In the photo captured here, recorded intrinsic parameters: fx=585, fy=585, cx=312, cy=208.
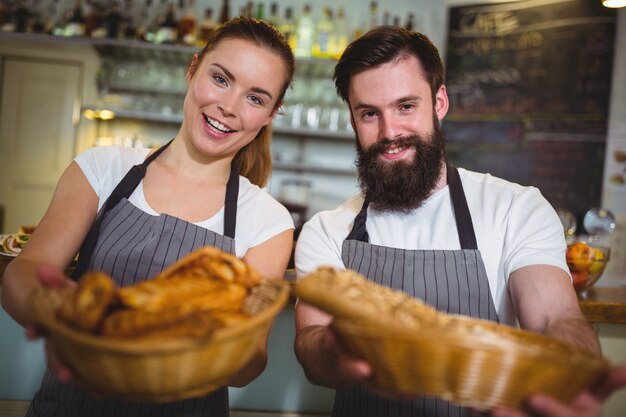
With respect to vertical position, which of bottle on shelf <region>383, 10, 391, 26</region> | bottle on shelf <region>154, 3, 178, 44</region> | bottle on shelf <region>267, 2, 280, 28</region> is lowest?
bottle on shelf <region>154, 3, 178, 44</region>

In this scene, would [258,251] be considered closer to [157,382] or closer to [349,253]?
[349,253]

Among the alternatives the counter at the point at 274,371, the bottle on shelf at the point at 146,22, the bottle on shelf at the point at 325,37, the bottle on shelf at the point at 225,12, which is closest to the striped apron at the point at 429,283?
the counter at the point at 274,371

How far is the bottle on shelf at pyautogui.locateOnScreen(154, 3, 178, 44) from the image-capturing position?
4.30 m

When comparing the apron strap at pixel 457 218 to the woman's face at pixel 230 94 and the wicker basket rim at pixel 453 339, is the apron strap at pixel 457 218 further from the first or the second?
the wicker basket rim at pixel 453 339

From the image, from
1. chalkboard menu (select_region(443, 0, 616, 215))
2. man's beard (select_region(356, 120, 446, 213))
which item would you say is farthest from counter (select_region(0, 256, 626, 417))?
chalkboard menu (select_region(443, 0, 616, 215))

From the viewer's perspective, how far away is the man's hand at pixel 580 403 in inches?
33.1

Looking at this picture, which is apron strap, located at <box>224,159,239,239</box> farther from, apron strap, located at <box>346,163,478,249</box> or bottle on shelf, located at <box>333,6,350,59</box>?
bottle on shelf, located at <box>333,6,350,59</box>

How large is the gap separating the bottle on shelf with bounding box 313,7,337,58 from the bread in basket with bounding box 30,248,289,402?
12.4 ft

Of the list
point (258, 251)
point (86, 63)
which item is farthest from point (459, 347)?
point (86, 63)

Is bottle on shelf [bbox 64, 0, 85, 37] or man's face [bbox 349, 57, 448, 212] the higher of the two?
bottle on shelf [bbox 64, 0, 85, 37]

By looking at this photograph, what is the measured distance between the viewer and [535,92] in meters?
4.23

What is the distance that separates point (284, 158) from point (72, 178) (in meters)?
3.40

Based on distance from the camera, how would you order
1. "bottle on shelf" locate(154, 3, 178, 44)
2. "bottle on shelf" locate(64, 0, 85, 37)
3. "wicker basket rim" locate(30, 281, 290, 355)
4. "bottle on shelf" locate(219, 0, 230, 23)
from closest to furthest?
1. "wicker basket rim" locate(30, 281, 290, 355)
2. "bottle on shelf" locate(154, 3, 178, 44)
3. "bottle on shelf" locate(64, 0, 85, 37)
4. "bottle on shelf" locate(219, 0, 230, 23)

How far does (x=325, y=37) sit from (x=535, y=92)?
5.28ft
